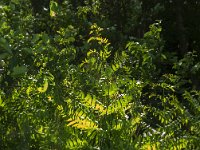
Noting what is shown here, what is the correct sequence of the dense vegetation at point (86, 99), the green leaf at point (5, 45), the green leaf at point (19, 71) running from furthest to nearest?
the green leaf at point (5, 45) → the green leaf at point (19, 71) → the dense vegetation at point (86, 99)

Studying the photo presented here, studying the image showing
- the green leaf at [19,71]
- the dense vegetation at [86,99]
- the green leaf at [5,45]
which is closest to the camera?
the dense vegetation at [86,99]

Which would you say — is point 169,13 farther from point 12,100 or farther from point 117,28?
point 12,100

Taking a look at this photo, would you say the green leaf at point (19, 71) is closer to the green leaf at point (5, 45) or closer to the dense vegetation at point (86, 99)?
the dense vegetation at point (86, 99)

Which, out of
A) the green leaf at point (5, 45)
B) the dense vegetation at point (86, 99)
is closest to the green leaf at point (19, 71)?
the dense vegetation at point (86, 99)

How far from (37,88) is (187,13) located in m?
3.44

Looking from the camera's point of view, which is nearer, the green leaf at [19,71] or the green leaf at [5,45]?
the green leaf at [19,71]

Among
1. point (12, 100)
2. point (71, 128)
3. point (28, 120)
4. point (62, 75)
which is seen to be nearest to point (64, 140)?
point (71, 128)

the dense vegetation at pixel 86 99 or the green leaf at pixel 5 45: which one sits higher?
the green leaf at pixel 5 45

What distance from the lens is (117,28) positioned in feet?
19.3

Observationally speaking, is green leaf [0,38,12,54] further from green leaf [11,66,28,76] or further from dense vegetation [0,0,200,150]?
green leaf [11,66,28,76]

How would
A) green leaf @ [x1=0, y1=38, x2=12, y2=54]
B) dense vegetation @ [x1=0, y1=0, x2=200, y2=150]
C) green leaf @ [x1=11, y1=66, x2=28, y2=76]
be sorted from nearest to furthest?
dense vegetation @ [x1=0, y1=0, x2=200, y2=150], green leaf @ [x1=11, y1=66, x2=28, y2=76], green leaf @ [x1=0, y1=38, x2=12, y2=54]

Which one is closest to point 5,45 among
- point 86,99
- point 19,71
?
point 19,71

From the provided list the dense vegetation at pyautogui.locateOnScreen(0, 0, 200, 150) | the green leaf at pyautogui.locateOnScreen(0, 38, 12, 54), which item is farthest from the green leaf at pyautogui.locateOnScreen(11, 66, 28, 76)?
the green leaf at pyautogui.locateOnScreen(0, 38, 12, 54)

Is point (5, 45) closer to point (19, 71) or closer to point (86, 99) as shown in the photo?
point (19, 71)
